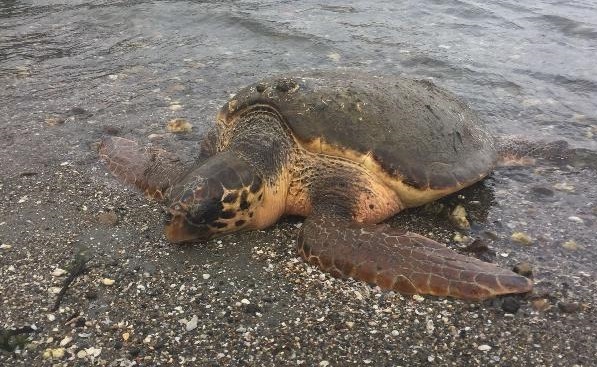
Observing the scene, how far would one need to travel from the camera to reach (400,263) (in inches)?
110

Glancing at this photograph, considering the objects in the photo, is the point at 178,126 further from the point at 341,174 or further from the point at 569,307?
the point at 569,307

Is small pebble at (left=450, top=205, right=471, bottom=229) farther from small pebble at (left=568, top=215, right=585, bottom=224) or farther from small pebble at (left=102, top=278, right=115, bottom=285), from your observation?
small pebble at (left=102, top=278, right=115, bottom=285)

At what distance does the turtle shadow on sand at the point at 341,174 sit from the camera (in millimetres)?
2826

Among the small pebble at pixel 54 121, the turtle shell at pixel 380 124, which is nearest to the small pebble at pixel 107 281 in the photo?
the turtle shell at pixel 380 124

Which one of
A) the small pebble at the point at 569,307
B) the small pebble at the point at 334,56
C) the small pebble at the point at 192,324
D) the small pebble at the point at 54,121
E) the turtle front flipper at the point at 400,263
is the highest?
the small pebble at the point at 334,56

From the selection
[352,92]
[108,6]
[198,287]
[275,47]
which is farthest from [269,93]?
[108,6]

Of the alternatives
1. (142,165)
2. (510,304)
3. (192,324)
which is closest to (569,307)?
(510,304)

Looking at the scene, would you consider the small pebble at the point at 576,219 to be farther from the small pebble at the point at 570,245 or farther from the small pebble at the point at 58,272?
the small pebble at the point at 58,272

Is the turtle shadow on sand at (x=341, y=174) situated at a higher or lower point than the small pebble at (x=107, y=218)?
higher

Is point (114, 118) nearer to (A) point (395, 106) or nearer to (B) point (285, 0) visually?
(A) point (395, 106)

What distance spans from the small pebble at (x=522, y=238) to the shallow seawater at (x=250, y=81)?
0.04 m

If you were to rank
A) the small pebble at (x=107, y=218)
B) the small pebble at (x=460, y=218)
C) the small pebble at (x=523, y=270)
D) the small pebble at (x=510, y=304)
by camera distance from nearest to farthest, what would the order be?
1. the small pebble at (x=510, y=304)
2. the small pebble at (x=523, y=270)
3. the small pebble at (x=107, y=218)
4. the small pebble at (x=460, y=218)

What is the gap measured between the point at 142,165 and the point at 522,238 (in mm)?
2656

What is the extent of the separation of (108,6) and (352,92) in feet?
19.2
